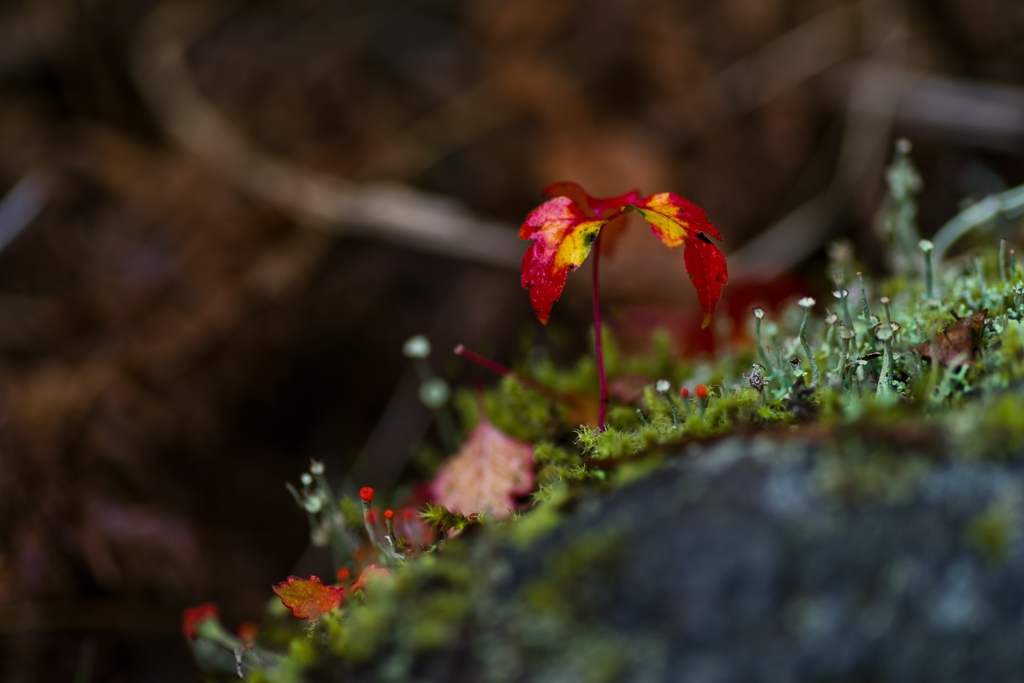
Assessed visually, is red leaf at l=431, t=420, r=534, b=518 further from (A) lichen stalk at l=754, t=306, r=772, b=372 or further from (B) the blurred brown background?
(B) the blurred brown background

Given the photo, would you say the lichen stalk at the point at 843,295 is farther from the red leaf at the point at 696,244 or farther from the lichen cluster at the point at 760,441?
the red leaf at the point at 696,244

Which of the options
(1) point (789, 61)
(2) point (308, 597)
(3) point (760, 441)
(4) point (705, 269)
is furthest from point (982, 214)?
(1) point (789, 61)

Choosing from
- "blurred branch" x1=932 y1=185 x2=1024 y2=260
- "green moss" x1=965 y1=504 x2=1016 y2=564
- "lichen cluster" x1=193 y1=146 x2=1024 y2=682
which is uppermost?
"blurred branch" x1=932 y1=185 x2=1024 y2=260

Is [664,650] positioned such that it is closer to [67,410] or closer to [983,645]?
[983,645]

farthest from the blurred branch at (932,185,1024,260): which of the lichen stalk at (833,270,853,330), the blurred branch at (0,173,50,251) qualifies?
the blurred branch at (0,173,50,251)

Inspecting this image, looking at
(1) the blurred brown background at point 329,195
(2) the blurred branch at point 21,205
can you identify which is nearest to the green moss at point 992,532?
(1) the blurred brown background at point 329,195

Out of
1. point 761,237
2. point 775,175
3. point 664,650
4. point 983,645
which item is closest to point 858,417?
point 983,645

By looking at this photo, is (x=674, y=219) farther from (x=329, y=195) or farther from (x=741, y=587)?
(x=329, y=195)
